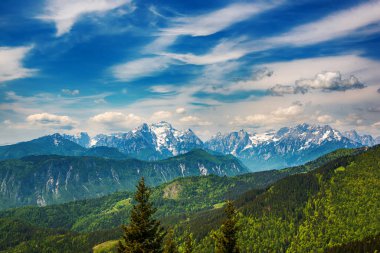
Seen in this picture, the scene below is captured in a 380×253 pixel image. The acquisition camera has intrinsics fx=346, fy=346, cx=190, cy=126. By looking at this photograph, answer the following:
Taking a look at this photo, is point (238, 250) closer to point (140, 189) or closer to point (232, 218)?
point (232, 218)

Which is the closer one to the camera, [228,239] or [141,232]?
[141,232]

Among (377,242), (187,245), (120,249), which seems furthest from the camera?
(377,242)

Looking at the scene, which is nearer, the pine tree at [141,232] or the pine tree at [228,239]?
the pine tree at [141,232]

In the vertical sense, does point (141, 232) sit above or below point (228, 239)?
above

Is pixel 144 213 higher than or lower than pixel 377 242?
higher

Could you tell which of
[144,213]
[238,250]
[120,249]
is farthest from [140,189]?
[238,250]

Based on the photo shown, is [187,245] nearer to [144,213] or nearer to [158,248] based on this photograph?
[158,248]

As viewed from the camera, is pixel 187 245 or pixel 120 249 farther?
pixel 187 245

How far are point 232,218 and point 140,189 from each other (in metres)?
12.0

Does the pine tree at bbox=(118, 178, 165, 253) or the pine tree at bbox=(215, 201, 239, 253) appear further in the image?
the pine tree at bbox=(215, 201, 239, 253)

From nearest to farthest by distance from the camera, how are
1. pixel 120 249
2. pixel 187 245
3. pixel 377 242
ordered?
pixel 120 249 < pixel 187 245 < pixel 377 242

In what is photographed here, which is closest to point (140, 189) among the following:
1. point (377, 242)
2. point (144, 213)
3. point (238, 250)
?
point (144, 213)

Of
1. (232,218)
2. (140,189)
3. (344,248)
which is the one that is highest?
(140,189)

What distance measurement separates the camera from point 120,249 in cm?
4147
